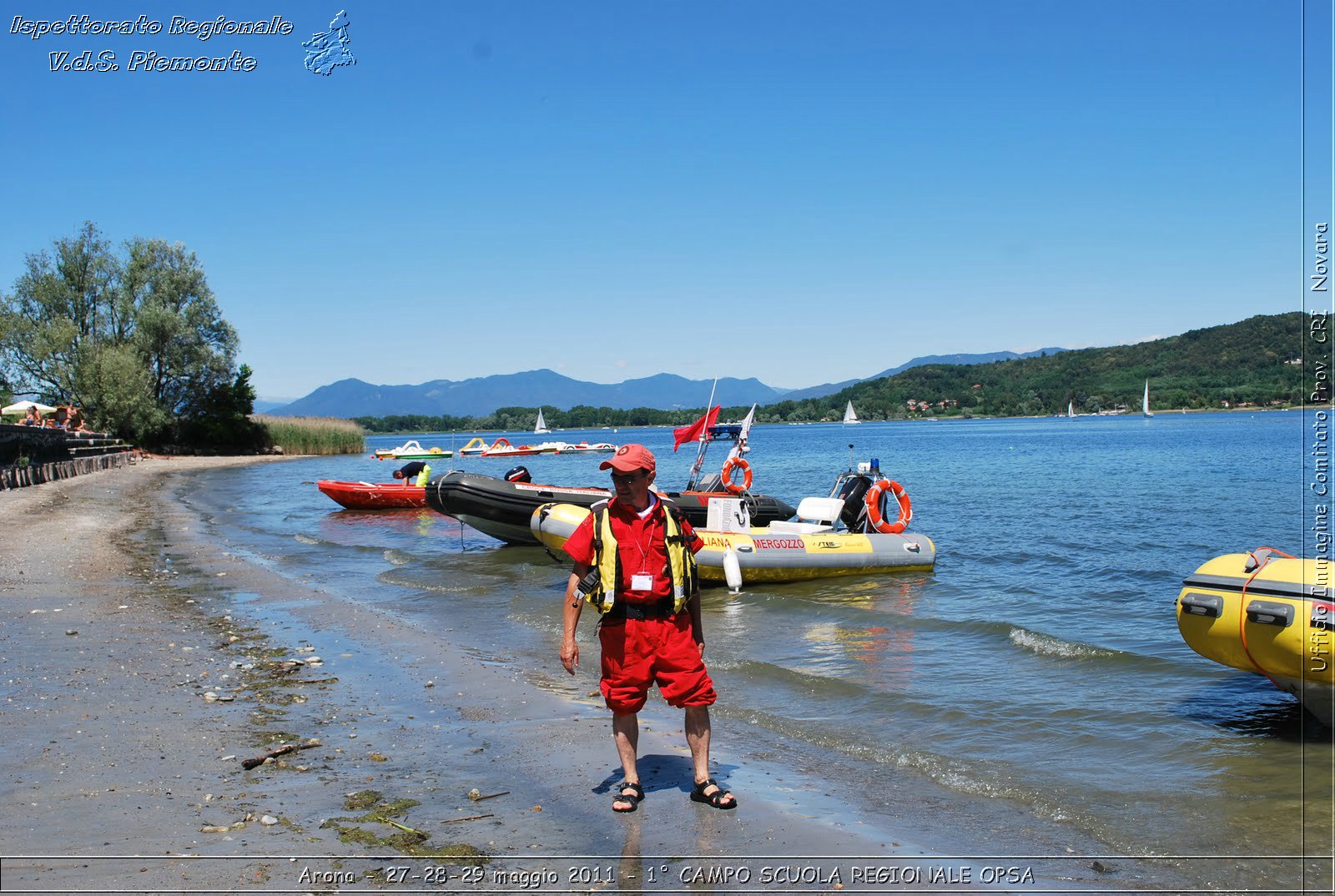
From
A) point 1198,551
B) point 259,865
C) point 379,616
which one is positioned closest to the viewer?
point 259,865

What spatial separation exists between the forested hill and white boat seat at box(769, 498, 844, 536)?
11.8m

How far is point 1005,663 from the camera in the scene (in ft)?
29.0

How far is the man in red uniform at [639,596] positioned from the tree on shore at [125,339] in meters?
50.8

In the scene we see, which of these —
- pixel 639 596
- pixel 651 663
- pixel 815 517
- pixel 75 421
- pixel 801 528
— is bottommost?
pixel 801 528

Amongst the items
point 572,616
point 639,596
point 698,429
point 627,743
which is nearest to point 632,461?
point 639,596

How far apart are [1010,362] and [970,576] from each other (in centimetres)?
11741

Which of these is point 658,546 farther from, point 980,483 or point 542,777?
point 980,483

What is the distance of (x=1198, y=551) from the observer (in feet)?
53.3

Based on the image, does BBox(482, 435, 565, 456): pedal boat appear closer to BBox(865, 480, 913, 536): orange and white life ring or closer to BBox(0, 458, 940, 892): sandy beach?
BBox(865, 480, 913, 536): orange and white life ring

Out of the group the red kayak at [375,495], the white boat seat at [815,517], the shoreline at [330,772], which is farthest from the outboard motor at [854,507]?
the red kayak at [375,495]

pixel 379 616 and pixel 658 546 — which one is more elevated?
pixel 658 546

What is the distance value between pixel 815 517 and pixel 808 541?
3.07ft

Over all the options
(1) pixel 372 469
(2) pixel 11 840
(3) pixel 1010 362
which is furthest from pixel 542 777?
(3) pixel 1010 362

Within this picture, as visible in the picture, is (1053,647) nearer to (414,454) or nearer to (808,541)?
(808,541)
